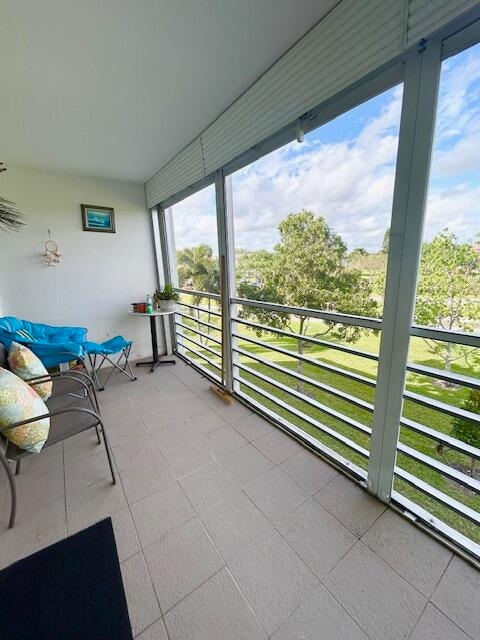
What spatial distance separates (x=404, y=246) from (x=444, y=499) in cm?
129

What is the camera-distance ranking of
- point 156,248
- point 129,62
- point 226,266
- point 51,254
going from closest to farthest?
point 129,62
point 226,266
point 51,254
point 156,248

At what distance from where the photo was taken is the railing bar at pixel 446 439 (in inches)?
46.5

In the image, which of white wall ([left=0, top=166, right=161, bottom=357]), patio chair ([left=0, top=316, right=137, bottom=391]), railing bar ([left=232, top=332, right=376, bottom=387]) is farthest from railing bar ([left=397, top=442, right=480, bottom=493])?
white wall ([left=0, top=166, right=161, bottom=357])

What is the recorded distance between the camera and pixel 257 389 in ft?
8.20

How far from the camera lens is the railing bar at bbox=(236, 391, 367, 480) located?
5.40ft

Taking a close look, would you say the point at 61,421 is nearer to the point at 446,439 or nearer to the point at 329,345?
the point at 329,345

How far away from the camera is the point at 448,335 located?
1.13 m

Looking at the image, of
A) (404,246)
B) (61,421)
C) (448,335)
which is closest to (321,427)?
(448,335)

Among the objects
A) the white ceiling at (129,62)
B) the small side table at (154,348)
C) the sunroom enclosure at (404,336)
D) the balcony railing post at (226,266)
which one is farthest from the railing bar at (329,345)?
the white ceiling at (129,62)

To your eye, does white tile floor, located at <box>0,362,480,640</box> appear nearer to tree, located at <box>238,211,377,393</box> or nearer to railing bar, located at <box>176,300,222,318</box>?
tree, located at <box>238,211,377,393</box>

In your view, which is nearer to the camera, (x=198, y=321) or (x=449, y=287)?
(x=449, y=287)

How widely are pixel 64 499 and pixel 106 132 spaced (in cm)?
275

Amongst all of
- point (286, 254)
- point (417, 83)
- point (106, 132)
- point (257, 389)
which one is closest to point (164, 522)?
point (257, 389)

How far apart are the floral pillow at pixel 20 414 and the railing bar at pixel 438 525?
6.49 feet
